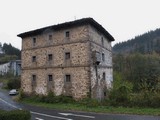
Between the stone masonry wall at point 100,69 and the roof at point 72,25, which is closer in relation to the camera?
the roof at point 72,25

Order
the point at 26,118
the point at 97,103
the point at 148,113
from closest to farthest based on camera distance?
the point at 26,118, the point at 148,113, the point at 97,103

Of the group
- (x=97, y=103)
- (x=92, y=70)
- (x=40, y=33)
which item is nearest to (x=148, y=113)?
(x=97, y=103)

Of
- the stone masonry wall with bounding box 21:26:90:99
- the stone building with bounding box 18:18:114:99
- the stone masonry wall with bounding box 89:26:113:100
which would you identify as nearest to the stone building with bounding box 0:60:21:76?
the stone masonry wall with bounding box 21:26:90:99

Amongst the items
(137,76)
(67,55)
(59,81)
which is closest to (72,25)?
(67,55)

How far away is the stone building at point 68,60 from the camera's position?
25500 millimetres

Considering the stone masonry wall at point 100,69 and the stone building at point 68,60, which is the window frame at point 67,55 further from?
the stone masonry wall at point 100,69

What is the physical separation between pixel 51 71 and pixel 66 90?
361 centimetres

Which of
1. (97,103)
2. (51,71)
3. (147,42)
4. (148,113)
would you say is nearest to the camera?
(148,113)

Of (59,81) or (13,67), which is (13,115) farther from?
(13,67)

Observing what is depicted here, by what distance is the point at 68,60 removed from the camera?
1059 inches

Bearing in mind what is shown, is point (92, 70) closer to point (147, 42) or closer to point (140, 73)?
point (140, 73)

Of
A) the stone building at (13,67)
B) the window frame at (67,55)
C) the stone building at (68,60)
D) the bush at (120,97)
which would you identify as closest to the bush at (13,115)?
the bush at (120,97)

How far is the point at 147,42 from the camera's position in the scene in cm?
13638

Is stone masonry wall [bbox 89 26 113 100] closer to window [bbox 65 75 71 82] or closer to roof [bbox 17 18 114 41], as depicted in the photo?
roof [bbox 17 18 114 41]
